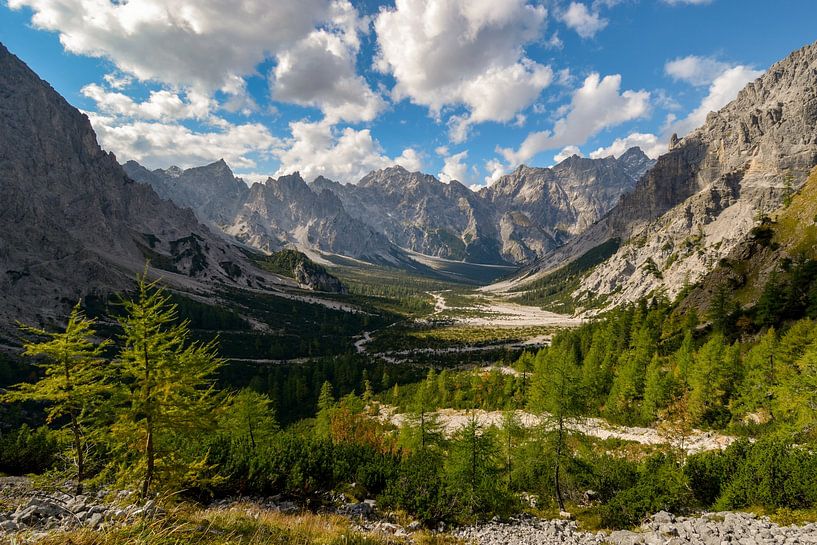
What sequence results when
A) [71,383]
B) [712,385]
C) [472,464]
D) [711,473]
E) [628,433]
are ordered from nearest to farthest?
[71,383], [711,473], [472,464], [712,385], [628,433]

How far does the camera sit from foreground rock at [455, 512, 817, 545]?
14641 millimetres

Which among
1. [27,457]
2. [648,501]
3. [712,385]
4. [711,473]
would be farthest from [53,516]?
[712,385]

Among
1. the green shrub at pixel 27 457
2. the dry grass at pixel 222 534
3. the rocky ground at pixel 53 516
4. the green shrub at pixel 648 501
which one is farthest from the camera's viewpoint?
the green shrub at pixel 27 457

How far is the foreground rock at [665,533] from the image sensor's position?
14.6 metres

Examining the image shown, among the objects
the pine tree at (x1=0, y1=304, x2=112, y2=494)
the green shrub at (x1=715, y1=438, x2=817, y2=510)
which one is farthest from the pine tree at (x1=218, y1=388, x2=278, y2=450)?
the green shrub at (x1=715, y1=438, x2=817, y2=510)

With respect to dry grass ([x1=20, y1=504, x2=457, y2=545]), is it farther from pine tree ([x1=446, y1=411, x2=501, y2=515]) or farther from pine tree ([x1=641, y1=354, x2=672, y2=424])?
pine tree ([x1=641, y1=354, x2=672, y2=424])

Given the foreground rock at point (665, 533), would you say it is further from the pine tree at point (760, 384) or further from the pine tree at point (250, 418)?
the pine tree at point (250, 418)

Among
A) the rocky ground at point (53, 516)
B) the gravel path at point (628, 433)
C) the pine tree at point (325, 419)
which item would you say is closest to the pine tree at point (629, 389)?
the gravel path at point (628, 433)

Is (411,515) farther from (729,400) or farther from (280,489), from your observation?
(729,400)

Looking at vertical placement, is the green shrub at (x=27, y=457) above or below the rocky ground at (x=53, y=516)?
below

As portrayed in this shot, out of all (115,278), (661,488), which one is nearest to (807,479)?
(661,488)

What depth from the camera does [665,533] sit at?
54.3 feet

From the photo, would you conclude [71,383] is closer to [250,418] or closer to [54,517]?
[54,517]

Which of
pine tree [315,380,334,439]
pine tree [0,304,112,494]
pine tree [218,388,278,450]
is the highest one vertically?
pine tree [0,304,112,494]
